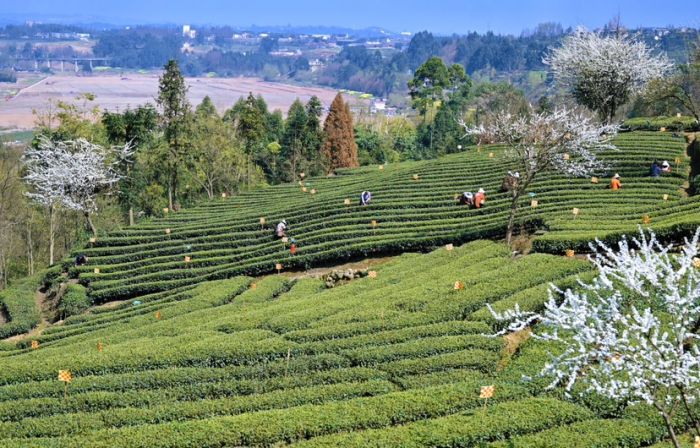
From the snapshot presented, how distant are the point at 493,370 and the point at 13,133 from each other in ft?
491

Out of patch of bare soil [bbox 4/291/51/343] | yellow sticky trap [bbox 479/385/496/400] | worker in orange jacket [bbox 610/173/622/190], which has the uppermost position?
worker in orange jacket [bbox 610/173/622/190]

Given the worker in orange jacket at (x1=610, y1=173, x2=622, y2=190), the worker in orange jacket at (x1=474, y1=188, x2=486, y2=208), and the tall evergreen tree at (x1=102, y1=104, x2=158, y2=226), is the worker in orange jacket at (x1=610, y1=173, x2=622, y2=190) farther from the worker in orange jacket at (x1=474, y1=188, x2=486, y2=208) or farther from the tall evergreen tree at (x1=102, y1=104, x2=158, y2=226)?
the tall evergreen tree at (x1=102, y1=104, x2=158, y2=226)

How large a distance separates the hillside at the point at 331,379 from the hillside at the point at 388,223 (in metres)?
5.26

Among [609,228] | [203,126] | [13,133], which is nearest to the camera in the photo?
[609,228]

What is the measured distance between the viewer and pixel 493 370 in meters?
19.5

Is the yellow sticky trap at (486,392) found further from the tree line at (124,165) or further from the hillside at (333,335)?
the tree line at (124,165)

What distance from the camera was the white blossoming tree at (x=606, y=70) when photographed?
51594 mm

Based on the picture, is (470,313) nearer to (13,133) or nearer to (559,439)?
(559,439)

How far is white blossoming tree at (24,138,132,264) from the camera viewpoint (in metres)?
50.0

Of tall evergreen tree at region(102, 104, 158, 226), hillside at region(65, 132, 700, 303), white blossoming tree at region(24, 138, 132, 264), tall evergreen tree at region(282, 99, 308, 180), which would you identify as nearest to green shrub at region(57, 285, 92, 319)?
hillside at region(65, 132, 700, 303)

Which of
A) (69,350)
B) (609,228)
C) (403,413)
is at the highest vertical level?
(609,228)

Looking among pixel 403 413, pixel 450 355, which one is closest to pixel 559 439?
pixel 403 413

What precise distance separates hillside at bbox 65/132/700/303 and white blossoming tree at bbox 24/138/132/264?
7365mm

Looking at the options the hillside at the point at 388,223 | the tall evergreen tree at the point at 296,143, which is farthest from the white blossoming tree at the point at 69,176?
the tall evergreen tree at the point at 296,143
